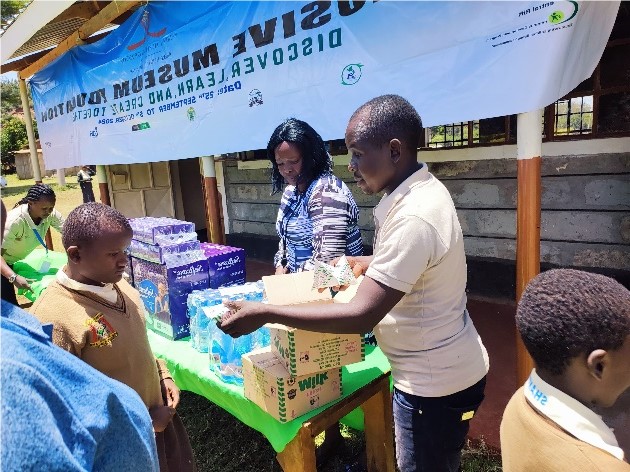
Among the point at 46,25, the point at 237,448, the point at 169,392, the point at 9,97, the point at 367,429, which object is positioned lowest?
the point at 237,448

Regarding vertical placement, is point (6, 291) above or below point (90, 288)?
above

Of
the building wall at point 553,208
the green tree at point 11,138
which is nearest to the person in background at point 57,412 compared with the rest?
the building wall at point 553,208

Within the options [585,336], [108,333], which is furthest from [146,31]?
[585,336]

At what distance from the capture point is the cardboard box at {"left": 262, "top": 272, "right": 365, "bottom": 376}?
1.64 metres

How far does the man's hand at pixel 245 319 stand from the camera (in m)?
Answer: 1.44

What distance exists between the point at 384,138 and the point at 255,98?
2598 millimetres

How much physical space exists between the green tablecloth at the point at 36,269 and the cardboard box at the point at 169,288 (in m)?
1.51

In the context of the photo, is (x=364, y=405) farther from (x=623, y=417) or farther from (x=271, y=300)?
(x=623, y=417)

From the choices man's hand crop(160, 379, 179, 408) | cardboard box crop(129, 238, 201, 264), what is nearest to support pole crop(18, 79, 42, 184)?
cardboard box crop(129, 238, 201, 264)

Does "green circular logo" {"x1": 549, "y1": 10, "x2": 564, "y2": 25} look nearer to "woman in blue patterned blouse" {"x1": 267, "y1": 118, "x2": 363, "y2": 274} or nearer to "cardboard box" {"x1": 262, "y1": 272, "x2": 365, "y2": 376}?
"woman in blue patterned blouse" {"x1": 267, "y1": 118, "x2": 363, "y2": 274}

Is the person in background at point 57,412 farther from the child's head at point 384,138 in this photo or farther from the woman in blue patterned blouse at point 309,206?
the woman in blue patterned blouse at point 309,206

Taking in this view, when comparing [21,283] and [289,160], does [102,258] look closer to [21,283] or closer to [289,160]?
[289,160]

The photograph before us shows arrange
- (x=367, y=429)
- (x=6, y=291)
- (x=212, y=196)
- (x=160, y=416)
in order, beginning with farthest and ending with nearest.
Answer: (x=212, y=196) → (x=367, y=429) → (x=160, y=416) → (x=6, y=291)

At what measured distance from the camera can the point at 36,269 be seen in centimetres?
402
